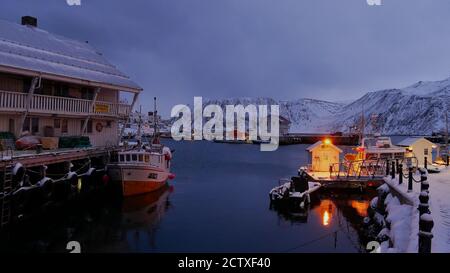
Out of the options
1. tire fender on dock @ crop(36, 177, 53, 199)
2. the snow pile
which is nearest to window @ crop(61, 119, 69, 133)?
tire fender on dock @ crop(36, 177, 53, 199)

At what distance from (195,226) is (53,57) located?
745 inches

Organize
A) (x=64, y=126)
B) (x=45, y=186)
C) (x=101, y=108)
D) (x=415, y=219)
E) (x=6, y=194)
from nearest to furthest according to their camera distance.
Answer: (x=415, y=219)
(x=6, y=194)
(x=45, y=186)
(x=64, y=126)
(x=101, y=108)

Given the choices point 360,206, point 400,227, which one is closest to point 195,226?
point 400,227

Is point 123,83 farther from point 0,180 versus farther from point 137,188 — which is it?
point 0,180

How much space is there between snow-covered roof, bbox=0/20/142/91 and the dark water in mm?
9968

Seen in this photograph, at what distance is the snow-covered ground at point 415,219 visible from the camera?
9656 mm

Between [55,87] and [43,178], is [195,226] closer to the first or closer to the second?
[43,178]

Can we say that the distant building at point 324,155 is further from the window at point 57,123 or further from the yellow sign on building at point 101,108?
the window at point 57,123

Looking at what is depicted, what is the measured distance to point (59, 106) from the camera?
28.4 meters

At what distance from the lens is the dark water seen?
690 inches

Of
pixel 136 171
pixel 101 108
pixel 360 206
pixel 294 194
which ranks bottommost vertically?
pixel 360 206

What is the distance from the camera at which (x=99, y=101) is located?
109 ft

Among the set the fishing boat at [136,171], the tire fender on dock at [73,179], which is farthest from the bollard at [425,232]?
the fishing boat at [136,171]
